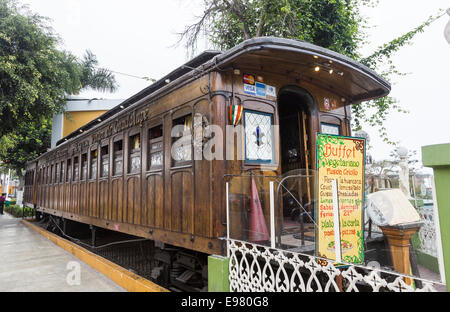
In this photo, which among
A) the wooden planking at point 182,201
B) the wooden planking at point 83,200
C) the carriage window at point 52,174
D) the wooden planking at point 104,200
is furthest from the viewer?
the carriage window at point 52,174

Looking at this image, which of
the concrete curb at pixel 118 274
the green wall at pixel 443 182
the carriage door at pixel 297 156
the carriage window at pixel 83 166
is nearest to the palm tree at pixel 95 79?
the carriage window at pixel 83 166

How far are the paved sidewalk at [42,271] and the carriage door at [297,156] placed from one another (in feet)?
9.72

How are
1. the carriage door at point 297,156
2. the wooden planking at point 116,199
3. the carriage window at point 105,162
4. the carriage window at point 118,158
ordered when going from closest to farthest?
the carriage door at point 297,156
the wooden planking at point 116,199
the carriage window at point 118,158
the carriage window at point 105,162

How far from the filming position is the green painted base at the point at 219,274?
329cm

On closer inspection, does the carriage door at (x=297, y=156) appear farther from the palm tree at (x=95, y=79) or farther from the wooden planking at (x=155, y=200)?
the palm tree at (x=95, y=79)

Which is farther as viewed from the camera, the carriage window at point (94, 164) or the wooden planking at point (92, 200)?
the carriage window at point (94, 164)

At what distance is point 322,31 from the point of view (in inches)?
409

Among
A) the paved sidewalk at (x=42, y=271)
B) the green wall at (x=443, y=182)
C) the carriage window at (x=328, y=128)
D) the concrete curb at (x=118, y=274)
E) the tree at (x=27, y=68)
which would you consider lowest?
the paved sidewalk at (x=42, y=271)

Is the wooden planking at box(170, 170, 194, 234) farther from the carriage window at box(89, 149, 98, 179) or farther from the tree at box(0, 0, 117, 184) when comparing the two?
the tree at box(0, 0, 117, 184)

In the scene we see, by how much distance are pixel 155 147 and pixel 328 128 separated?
9.94 ft

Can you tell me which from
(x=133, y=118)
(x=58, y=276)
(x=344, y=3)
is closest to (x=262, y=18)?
(x=344, y=3)

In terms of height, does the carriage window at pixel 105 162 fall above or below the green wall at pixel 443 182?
above

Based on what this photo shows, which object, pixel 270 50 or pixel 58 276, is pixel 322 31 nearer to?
pixel 270 50
